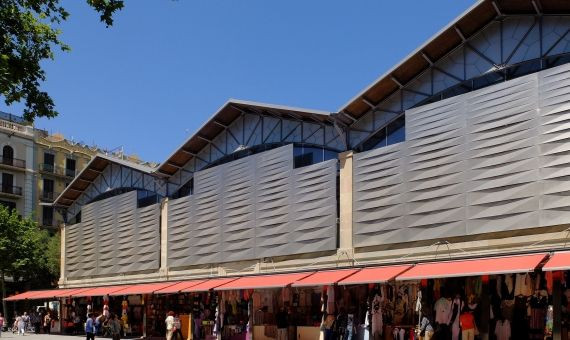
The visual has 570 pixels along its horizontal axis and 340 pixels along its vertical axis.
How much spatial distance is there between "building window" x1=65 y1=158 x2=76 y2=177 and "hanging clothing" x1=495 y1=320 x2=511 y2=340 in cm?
4662

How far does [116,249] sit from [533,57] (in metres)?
23.0

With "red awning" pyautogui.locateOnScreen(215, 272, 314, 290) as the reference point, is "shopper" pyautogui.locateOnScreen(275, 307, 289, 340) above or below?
below

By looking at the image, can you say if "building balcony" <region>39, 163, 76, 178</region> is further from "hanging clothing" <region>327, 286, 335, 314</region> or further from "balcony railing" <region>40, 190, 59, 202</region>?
"hanging clothing" <region>327, 286, 335, 314</region>

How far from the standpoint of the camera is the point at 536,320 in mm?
17078

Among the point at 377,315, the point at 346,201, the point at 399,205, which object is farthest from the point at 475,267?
the point at 346,201

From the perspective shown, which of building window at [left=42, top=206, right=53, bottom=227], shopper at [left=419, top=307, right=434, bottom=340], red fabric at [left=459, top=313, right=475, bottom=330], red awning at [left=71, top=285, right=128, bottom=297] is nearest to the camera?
red fabric at [left=459, top=313, right=475, bottom=330]

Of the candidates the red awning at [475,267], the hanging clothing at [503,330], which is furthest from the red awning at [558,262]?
the hanging clothing at [503,330]

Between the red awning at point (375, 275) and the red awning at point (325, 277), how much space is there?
335 mm

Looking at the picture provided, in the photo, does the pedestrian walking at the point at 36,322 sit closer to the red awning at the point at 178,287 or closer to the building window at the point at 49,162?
the red awning at the point at 178,287

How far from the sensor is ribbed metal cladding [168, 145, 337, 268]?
23.4 metres

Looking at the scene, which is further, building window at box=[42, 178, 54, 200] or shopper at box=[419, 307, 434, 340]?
building window at box=[42, 178, 54, 200]

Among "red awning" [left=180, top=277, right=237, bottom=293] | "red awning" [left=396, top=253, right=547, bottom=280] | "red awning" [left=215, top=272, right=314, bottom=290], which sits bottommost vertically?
"red awning" [left=180, top=277, right=237, bottom=293]

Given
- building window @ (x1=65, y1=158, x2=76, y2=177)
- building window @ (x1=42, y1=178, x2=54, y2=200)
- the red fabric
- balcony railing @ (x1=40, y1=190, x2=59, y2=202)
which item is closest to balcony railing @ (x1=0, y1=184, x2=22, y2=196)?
balcony railing @ (x1=40, y1=190, x2=59, y2=202)

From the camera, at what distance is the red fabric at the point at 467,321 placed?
57.5ft
